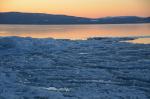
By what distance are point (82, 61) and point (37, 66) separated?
2.64 meters

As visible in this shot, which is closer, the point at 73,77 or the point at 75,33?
the point at 73,77

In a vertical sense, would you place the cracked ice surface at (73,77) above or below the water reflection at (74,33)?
above

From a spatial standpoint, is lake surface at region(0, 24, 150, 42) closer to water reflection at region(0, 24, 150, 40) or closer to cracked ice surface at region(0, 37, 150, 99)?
water reflection at region(0, 24, 150, 40)

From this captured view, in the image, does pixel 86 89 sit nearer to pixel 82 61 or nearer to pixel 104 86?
pixel 104 86

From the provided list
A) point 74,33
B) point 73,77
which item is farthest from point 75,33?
point 73,77

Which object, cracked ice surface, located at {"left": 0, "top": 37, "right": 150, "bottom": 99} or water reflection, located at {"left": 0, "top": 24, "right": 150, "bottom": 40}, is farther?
water reflection, located at {"left": 0, "top": 24, "right": 150, "bottom": 40}

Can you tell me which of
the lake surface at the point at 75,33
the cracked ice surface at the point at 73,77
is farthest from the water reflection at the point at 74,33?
the cracked ice surface at the point at 73,77

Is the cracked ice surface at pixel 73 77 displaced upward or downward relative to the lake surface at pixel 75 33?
upward

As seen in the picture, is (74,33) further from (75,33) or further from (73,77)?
(73,77)

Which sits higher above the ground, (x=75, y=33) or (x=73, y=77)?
(x=73, y=77)

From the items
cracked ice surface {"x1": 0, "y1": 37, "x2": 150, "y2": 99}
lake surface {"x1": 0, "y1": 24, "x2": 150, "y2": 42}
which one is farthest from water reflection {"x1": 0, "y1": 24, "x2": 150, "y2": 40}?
cracked ice surface {"x1": 0, "y1": 37, "x2": 150, "y2": 99}

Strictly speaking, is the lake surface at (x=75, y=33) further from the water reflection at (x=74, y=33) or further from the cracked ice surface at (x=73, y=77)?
the cracked ice surface at (x=73, y=77)

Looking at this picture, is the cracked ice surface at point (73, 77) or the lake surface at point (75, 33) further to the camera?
the lake surface at point (75, 33)

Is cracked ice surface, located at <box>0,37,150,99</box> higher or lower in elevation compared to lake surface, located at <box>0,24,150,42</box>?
higher
